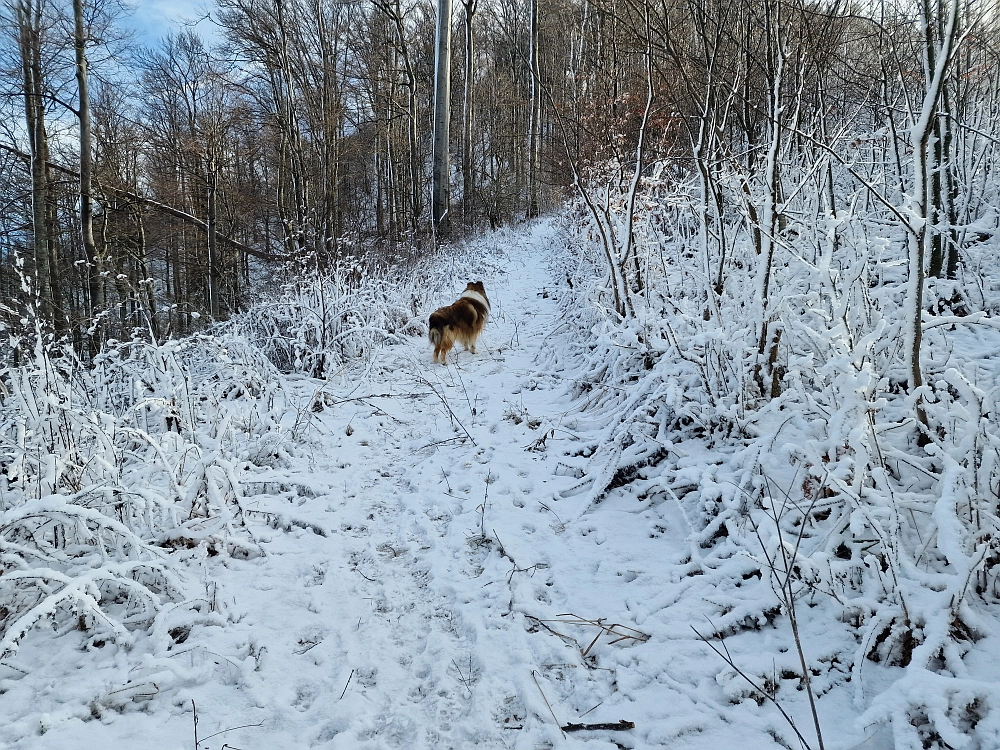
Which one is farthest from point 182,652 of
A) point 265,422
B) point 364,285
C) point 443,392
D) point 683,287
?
point 364,285

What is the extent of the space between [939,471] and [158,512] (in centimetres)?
301

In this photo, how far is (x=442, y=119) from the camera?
11.9 meters

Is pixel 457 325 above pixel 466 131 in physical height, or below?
below

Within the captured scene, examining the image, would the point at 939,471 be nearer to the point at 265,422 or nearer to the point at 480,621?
the point at 480,621

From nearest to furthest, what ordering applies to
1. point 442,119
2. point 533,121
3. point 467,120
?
point 442,119, point 533,121, point 467,120

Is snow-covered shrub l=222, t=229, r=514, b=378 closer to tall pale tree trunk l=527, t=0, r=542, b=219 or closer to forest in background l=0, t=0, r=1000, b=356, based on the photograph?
forest in background l=0, t=0, r=1000, b=356

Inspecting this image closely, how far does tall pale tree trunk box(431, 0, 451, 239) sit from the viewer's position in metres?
11.3

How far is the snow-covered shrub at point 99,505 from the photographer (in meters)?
1.74

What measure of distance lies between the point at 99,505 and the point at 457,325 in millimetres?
3879

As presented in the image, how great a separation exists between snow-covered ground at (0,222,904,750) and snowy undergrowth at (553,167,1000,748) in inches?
2.9

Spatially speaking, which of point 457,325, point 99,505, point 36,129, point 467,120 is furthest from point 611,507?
point 467,120

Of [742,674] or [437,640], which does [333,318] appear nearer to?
[437,640]

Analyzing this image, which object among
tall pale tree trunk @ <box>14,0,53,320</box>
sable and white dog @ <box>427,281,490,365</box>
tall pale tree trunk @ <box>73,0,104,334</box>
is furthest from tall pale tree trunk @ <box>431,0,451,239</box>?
tall pale tree trunk @ <box>14,0,53,320</box>

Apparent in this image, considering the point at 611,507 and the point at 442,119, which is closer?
the point at 611,507
